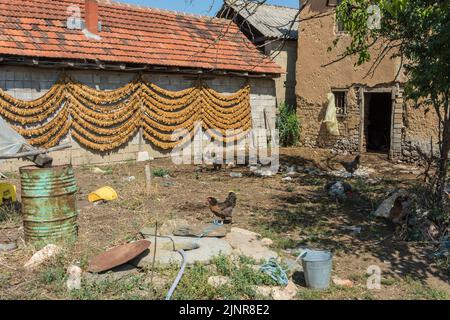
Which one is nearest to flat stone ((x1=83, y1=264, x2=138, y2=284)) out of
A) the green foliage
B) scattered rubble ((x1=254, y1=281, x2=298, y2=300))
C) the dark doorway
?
scattered rubble ((x1=254, y1=281, x2=298, y2=300))

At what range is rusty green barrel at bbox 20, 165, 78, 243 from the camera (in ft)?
20.1

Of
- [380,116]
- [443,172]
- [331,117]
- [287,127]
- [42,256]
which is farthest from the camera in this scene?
[380,116]

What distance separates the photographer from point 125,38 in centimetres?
1446

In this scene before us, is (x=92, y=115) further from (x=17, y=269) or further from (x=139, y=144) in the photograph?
(x=17, y=269)

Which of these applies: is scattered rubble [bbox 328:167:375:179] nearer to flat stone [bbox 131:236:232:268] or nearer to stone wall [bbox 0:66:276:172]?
stone wall [bbox 0:66:276:172]

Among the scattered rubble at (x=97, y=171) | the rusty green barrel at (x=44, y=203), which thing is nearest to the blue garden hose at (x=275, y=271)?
the rusty green barrel at (x=44, y=203)

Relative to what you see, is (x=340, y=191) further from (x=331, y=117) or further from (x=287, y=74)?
(x=287, y=74)

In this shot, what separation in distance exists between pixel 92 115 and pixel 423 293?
10.2m

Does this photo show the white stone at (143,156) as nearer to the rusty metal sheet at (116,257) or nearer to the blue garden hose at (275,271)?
the rusty metal sheet at (116,257)

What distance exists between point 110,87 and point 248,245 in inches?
340

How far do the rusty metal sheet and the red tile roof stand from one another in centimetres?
642

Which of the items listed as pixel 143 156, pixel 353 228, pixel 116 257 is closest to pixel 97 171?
pixel 143 156

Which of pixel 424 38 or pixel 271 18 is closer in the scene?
pixel 424 38
